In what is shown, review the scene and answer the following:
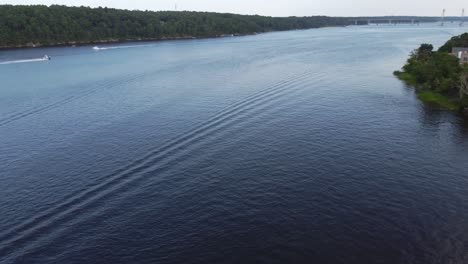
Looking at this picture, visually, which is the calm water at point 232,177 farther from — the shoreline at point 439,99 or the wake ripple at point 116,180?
the shoreline at point 439,99

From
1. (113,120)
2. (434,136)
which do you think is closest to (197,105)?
(113,120)

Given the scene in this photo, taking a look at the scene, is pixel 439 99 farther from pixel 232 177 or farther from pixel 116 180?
pixel 116 180

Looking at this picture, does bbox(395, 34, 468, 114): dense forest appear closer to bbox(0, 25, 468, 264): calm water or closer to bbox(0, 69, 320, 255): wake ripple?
bbox(0, 25, 468, 264): calm water

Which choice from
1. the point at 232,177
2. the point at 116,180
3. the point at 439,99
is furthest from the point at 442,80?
the point at 116,180

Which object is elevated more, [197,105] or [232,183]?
[197,105]

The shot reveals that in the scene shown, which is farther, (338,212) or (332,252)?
(338,212)

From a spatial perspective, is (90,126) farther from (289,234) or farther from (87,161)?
(289,234)
